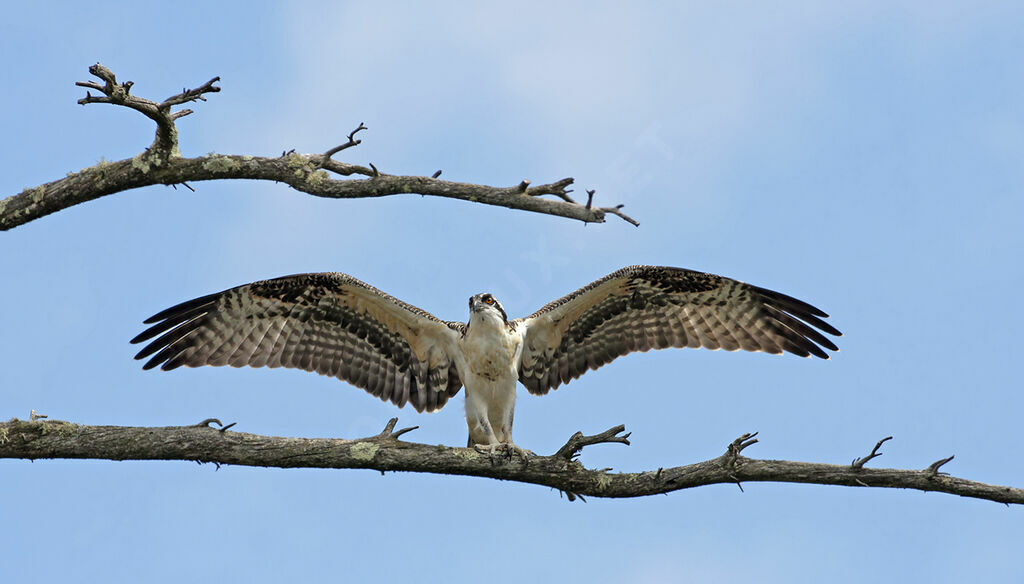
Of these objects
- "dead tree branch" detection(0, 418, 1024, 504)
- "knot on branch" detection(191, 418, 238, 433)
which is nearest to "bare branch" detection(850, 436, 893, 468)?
"dead tree branch" detection(0, 418, 1024, 504)

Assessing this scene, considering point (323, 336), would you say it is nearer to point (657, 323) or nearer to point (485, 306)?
point (485, 306)

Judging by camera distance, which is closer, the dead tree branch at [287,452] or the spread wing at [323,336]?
the dead tree branch at [287,452]

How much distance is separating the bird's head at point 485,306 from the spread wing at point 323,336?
526mm

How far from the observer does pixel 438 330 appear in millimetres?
9680

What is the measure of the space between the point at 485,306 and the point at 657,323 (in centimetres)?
214

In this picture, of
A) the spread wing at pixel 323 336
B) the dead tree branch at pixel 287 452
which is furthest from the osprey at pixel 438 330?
the dead tree branch at pixel 287 452

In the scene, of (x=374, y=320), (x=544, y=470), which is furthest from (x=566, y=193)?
(x=374, y=320)

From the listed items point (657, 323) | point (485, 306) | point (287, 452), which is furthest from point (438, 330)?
point (287, 452)

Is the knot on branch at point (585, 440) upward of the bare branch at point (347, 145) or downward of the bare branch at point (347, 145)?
downward

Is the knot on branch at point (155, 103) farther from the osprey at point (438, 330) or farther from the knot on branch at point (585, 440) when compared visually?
the knot on branch at point (585, 440)

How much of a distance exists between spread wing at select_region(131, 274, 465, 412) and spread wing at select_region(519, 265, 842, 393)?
0.99 m

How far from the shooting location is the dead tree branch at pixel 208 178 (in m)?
6.86

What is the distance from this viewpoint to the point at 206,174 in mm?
7738

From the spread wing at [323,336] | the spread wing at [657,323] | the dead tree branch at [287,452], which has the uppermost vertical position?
the spread wing at [657,323]
